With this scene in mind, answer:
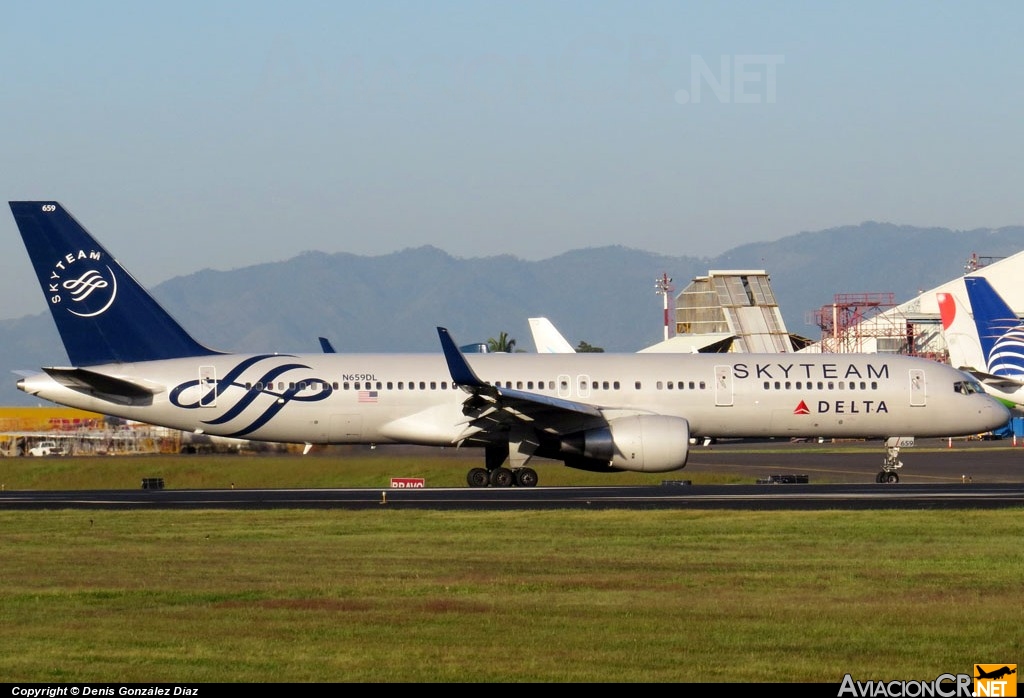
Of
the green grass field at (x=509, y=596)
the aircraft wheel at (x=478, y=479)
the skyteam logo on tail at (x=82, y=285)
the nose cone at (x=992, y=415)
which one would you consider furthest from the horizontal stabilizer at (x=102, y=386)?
the nose cone at (x=992, y=415)

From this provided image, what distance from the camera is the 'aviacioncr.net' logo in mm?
9789

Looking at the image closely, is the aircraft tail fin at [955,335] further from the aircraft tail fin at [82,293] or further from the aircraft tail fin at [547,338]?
the aircraft tail fin at [82,293]

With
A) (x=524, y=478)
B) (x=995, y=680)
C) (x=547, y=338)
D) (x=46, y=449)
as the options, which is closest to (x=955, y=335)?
(x=547, y=338)

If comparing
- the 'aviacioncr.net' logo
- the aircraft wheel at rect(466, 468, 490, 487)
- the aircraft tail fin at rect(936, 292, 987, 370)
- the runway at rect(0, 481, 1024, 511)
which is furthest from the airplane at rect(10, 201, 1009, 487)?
the aircraft tail fin at rect(936, 292, 987, 370)

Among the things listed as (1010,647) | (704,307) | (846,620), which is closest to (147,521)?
(846,620)

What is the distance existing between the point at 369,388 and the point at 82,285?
25.5 ft

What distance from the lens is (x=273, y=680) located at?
10.5 meters

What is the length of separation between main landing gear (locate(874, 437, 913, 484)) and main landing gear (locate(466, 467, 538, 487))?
913 centimetres

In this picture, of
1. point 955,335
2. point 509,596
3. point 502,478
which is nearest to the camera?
point 509,596

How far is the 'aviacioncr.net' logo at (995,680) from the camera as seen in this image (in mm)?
9789

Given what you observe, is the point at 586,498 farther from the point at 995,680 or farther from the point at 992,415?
the point at 995,680

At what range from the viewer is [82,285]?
36625 millimetres

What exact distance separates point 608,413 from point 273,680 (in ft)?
85.6

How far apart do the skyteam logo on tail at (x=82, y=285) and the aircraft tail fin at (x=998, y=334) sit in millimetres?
32939
